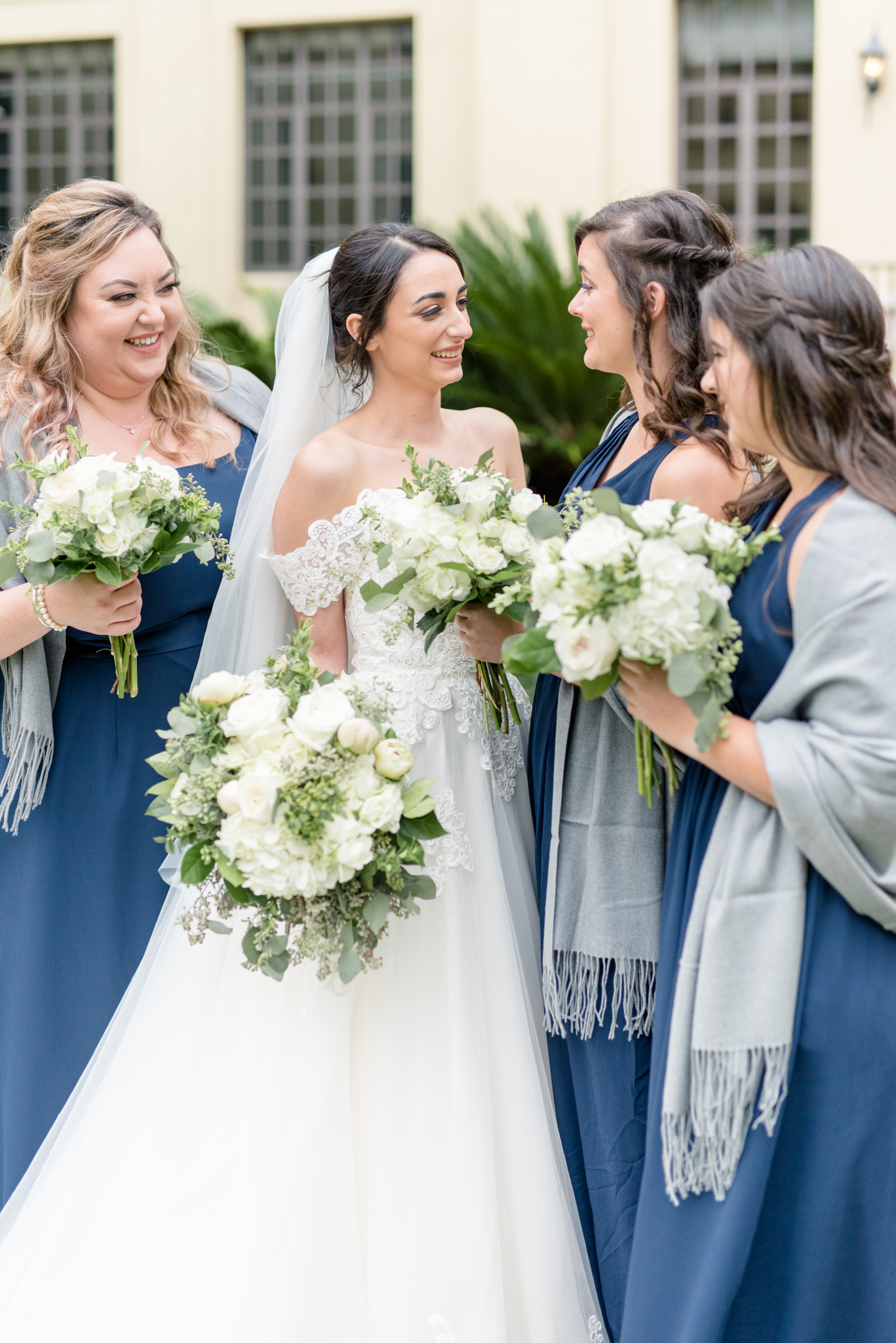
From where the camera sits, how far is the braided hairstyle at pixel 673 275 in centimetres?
280

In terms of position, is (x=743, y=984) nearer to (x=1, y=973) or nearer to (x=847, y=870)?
(x=847, y=870)

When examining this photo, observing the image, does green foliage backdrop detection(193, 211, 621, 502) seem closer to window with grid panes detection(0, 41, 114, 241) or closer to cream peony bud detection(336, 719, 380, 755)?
window with grid panes detection(0, 41, 114, 241)

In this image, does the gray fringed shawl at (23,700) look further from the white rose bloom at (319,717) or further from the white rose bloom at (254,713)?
the white rose bloom at (319,717)

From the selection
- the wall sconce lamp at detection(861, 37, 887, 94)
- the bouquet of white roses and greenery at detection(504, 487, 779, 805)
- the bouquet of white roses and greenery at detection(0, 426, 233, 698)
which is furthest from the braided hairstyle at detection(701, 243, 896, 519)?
the wall sconce lamp at detection(861, 37, 887, 94)

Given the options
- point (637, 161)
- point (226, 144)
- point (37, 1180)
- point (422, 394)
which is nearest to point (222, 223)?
point (226, 144)

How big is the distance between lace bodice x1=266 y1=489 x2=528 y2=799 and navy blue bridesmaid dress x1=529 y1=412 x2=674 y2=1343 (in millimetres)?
250

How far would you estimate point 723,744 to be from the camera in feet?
7.20

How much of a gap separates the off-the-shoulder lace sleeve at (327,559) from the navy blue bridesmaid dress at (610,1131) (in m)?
0.52

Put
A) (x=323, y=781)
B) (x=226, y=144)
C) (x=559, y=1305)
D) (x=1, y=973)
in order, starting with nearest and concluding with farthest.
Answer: (x=323, y=781) → (x=559, y=1305) → (x=1, y=973) → (x=226, y=144)

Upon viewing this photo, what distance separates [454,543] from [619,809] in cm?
71

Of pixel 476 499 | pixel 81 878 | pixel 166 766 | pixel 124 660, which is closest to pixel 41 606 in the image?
pixel 124 660

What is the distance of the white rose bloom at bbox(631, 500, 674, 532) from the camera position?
2.14 metres

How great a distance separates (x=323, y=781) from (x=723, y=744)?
75 centimetres

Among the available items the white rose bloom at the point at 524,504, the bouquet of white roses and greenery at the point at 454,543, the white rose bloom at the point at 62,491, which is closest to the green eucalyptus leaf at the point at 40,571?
the white rose bloom at the point at 62,491
